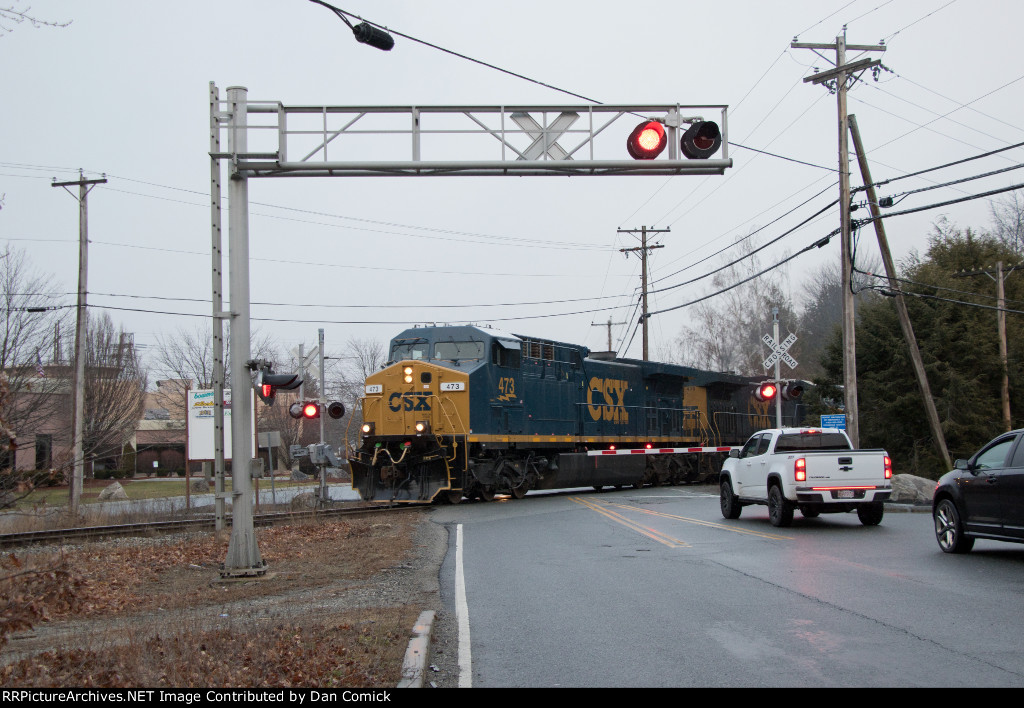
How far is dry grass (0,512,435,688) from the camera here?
6.14 m

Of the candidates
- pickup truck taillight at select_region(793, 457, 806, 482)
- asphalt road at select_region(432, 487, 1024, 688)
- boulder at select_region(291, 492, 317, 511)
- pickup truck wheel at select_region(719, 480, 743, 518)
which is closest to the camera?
asphalt road at select_region(432, 487, 1024, 688)

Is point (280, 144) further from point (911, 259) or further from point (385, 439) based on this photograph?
point (911, 259)

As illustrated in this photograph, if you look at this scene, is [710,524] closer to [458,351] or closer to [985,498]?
[985,498]

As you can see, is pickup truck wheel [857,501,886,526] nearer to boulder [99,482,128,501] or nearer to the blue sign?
the blue sign

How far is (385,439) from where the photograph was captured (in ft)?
75.3

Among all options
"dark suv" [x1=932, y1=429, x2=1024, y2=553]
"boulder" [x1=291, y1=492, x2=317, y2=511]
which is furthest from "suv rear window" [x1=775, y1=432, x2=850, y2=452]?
"boulder" [x1=291, y1=492, x2=317, y2=511]

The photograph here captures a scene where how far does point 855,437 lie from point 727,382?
13029 mm

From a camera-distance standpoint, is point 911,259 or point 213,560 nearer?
point 213,560

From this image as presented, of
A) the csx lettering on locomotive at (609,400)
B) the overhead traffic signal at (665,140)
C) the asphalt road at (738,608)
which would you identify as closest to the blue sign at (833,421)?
the csx lettering on locomotive at (609,400)

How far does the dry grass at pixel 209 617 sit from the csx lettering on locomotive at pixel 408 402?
24.2 ft

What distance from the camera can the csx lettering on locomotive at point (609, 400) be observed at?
28625 mm

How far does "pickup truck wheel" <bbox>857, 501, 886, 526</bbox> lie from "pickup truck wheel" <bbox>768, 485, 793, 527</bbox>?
1200 mm

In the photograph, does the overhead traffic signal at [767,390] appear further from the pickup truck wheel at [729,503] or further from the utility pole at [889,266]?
the pickup truck wheel at [729,503]
